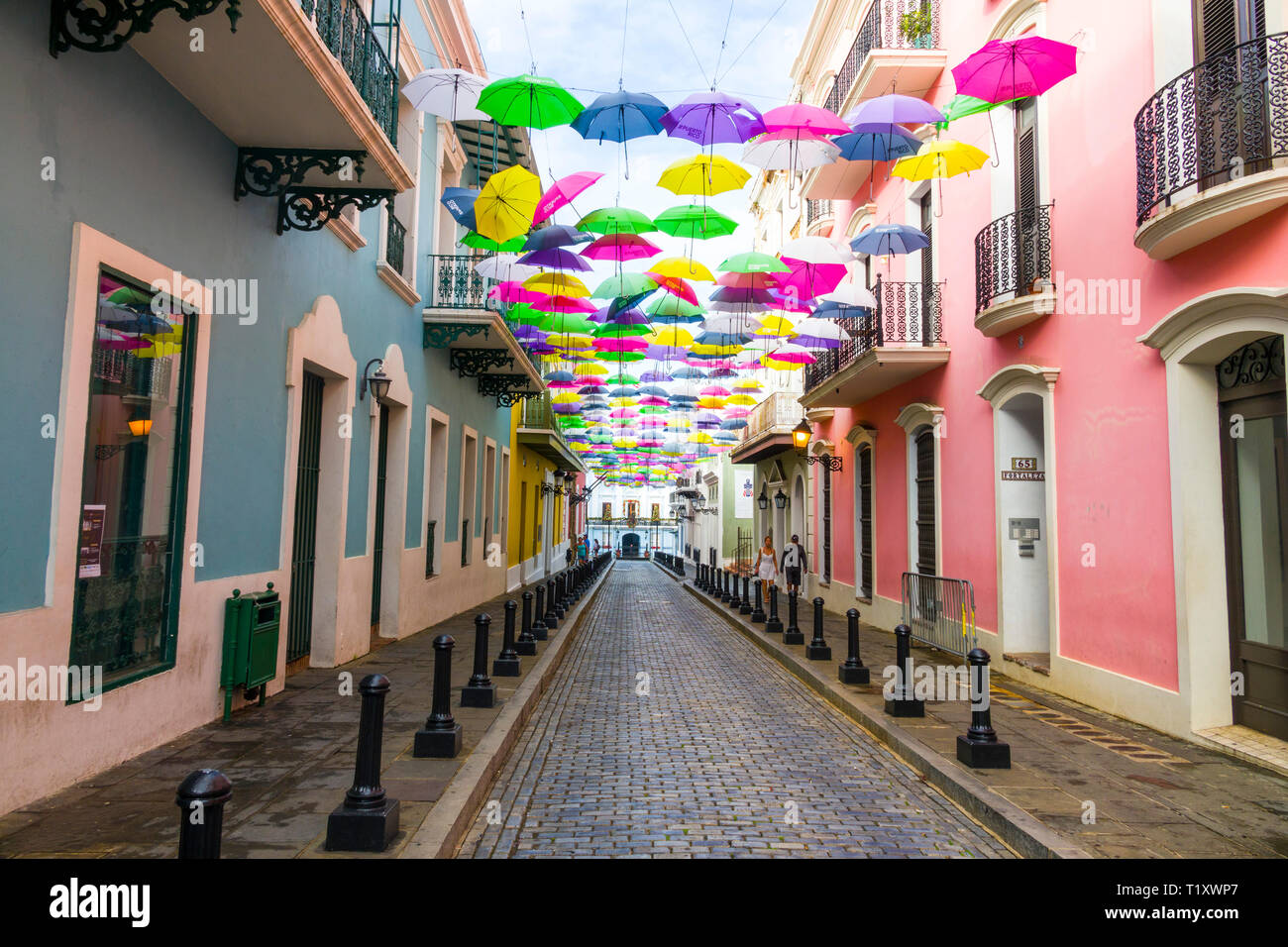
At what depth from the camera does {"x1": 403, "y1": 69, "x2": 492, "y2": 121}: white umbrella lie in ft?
28.3

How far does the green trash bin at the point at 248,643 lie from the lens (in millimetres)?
6910

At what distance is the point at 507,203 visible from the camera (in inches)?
361

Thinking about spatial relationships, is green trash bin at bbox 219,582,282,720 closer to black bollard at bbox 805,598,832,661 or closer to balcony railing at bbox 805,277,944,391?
black bollard at bbox 805,598,832,661

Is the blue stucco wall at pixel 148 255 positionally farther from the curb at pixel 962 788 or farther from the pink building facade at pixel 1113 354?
the pink building facade at pixel 1113 354

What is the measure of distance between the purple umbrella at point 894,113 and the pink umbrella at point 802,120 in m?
0.30

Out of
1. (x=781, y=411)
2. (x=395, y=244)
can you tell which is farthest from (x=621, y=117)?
(x=781, y=411)

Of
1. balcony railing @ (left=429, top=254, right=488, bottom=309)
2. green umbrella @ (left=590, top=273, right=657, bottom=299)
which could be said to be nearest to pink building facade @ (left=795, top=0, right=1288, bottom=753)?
green umbrella @ (left=590, top=273, right=657, bottom=299)

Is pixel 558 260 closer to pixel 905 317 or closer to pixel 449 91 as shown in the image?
pixel 449 91

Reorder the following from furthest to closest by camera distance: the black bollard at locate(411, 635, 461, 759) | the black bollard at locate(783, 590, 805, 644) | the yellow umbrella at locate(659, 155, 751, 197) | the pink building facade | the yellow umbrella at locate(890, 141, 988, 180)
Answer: the black bollard at locate(783, 590, 805, 644) → the yellow umbrella at locate(659, 155, 751, 197) → the yellow umbrella at locate(890, 141, 988, 180) → the pink building facade → the black bollard at locate(411, 635, 461, 759)

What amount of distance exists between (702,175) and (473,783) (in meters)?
6.69

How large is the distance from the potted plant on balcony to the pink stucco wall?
1.50 metres
